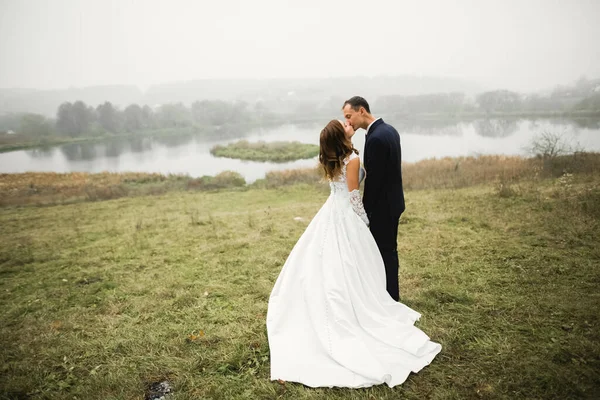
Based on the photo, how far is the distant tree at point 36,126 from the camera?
94.8 meters

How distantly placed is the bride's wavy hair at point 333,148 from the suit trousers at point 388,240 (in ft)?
2.90

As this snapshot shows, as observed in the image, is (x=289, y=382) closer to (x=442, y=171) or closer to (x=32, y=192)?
(x=442, y=171)

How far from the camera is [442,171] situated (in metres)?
18.7

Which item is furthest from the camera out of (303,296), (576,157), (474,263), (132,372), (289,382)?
(576,157)

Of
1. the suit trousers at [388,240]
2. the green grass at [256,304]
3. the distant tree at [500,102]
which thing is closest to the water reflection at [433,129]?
the distant tree at [500,102]

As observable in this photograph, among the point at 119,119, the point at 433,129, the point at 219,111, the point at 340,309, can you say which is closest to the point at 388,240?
the point at 340,309

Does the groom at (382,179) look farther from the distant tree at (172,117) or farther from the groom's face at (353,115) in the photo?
the distant tree at (172,117)

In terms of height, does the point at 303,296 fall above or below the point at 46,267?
above

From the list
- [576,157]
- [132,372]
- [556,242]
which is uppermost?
[576,157]

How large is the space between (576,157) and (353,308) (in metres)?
16.6

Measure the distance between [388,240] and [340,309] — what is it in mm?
1136

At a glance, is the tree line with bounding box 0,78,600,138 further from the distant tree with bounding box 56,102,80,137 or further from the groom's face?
the groom's face

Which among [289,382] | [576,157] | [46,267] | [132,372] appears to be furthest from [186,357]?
[576,157]

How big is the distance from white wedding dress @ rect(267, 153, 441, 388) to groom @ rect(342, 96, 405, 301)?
0.20 metres
